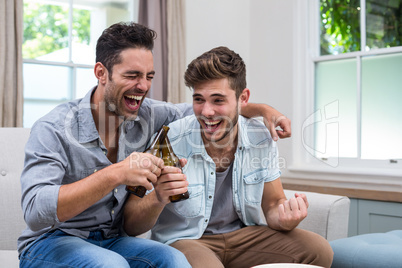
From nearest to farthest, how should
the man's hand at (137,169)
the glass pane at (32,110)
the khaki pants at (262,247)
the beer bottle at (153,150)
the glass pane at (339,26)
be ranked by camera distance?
1. the man's hand at (137,169)
2. the beer bottle at (153,150)
3. the khaki pants at (262,247)
4. the glass pane at (32,110)
5. the glass pane at (339,26)

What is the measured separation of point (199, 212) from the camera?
1.70 metres

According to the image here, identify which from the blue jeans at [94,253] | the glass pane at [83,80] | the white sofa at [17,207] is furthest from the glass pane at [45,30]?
the blue jeans at [94,253]

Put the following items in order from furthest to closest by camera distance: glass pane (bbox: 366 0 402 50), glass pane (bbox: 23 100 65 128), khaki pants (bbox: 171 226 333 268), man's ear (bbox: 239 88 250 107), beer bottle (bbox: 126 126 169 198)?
1. glass pane (bbox: 366 0 402 50)
2. glass pane (bbox: 23 100 65 128)
3. man's ear (bbox: 239 88 250 107)
4. khaki pants (bbox: 171 226 333 268)
5. beer bottle (bbox: 126 126 169 198)

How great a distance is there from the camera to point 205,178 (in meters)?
1.76

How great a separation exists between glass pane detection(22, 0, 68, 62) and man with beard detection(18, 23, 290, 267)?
1.55m

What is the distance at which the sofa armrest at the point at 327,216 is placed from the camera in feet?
6.39

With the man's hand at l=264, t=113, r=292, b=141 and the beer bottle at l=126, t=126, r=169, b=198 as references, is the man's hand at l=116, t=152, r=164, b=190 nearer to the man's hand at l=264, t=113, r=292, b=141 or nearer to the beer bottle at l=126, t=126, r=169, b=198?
the beer bottle at l=126, t=126, r=169, b=198

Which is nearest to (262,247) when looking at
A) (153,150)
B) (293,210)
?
(293,210)

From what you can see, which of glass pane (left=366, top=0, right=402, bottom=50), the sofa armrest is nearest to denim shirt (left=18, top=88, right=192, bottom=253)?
the sofa armrest

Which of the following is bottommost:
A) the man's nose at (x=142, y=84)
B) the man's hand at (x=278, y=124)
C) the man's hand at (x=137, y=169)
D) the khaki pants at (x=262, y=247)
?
the khaki pants at (x=262, y=247)

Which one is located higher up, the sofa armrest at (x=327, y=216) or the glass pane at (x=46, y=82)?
the glass pane at (x=46, y=82)

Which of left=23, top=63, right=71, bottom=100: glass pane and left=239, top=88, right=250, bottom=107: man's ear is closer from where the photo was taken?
left=239, top=88, right=250, bottom=107: man's ear

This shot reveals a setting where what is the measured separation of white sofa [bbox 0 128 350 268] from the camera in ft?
6.25

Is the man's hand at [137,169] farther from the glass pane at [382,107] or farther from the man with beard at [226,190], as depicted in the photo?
the glass pane at [382,107]
